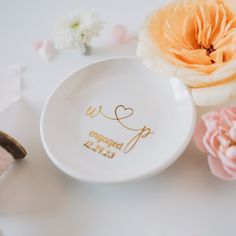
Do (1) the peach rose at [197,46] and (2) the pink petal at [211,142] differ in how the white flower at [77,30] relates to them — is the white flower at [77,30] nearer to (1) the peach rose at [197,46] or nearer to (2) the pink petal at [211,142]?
(1) the peach rose at [197,46]

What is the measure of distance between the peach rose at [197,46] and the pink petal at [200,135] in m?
0.03

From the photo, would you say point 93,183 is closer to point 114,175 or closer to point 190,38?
point 114,175

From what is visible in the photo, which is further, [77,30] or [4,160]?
[77,30]

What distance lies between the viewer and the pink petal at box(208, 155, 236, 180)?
0.40 metres

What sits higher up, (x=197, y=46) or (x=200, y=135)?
(x=197, y=46)

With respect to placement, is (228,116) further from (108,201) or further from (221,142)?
(108,201)

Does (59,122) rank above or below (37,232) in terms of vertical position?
above

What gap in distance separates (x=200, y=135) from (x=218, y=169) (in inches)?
1.9

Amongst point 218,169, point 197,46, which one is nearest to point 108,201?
point 218,169

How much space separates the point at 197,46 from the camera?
0.48m

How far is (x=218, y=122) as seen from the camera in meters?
0.41

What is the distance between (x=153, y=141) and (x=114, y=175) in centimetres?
8

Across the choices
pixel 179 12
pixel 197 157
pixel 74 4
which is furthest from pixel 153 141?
pixel 74 4

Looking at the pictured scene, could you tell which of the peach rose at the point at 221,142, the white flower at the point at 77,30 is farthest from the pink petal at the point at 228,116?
the white flower at the point at 77,30
